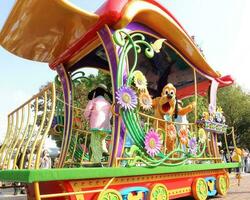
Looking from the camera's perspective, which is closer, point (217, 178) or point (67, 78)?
point (67, 78)

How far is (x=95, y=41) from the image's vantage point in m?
5.73

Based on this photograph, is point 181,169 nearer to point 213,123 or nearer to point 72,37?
point 213,123

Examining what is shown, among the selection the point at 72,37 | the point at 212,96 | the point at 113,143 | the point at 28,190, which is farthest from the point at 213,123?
the point at 28,190

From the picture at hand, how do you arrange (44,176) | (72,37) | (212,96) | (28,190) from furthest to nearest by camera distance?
→ 1. (212,96)
2. (72,37)
3. (28,190)
4. (44,176)

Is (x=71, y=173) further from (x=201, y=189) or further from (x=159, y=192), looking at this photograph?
(x=201, y=189)

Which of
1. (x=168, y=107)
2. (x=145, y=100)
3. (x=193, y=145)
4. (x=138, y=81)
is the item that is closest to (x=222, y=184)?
(x=193, y=145)

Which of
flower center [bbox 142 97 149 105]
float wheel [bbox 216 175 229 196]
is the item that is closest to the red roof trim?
flower center [bbox 142 97 149 105]

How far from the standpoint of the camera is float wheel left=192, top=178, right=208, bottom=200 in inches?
252

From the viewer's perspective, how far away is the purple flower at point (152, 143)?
17.3 ft

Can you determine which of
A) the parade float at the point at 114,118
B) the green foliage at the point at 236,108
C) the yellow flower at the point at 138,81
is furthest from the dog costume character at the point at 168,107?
the green foliage at the point at 236,108

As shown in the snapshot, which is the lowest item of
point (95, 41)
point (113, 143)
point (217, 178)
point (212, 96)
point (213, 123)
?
point (217, 178)

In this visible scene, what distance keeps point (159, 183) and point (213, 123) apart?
8.73 ft

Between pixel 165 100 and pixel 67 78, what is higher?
pixel 67 78

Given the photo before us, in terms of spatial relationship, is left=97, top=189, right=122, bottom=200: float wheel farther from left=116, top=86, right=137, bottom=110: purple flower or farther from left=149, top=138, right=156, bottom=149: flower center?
left=116, top=86, right=137, bottom=110: purple flower
